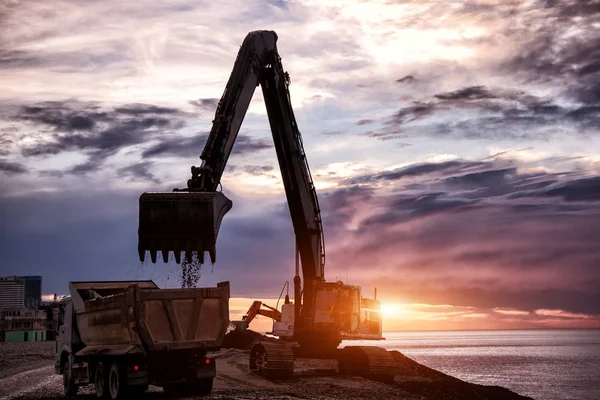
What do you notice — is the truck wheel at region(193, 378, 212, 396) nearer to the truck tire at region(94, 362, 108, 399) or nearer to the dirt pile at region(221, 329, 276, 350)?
the truck tire at region(94, 362, 108, 399)

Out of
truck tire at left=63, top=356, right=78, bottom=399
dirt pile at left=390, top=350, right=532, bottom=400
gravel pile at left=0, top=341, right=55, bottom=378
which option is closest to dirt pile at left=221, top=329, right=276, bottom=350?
dirt pile at left=390, top=350, right=532, bottom=400

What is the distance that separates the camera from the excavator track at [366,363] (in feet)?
103

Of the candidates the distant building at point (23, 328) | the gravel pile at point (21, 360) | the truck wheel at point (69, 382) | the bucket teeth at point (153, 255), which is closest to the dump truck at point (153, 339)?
the truck wheel at point (69, 382)

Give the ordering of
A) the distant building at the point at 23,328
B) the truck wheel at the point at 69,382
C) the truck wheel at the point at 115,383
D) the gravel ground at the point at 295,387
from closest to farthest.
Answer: the truck wheel at the point at 115,383, the gravel ground at the point at 295,387, the truck wheel at the point at 69,382, the distant building at the point at 23,328

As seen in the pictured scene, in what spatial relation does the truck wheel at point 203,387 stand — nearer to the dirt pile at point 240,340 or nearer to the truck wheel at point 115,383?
the truck wheel at point 115,383

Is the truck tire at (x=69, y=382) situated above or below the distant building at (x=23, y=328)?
below

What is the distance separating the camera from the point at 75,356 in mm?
26625

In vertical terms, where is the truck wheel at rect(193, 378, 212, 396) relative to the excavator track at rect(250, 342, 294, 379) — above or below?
below

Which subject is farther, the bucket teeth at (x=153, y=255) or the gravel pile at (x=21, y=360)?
the gravel pile at (x=21, y=360)

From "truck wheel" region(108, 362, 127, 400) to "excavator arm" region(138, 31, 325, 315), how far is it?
364 centimetres

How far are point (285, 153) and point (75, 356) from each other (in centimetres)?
1084

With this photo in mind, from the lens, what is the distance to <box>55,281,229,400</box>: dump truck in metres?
23.1

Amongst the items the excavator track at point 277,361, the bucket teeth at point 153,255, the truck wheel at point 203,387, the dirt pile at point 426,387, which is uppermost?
the bucket teeth at point 153,255


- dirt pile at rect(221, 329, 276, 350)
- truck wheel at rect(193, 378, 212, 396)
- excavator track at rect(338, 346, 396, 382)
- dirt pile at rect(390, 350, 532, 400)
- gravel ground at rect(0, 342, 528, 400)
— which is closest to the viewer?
truck wheel at rect(193, 378, 212, 396)
